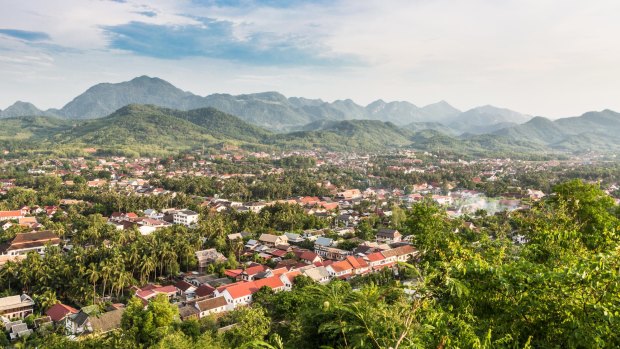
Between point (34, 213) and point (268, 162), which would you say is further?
point (268, 162)

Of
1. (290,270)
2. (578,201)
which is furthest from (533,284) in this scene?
(290,270)

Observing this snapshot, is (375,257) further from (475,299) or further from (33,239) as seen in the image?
(33,239)

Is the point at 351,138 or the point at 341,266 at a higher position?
the point at 351,138

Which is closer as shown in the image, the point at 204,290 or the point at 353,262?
the point at 204,290

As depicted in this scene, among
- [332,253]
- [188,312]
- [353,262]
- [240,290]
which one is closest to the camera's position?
[188,312]

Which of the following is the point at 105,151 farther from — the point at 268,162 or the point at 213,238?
the point at 213,238

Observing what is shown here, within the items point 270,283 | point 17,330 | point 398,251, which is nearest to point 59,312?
point 17,330
